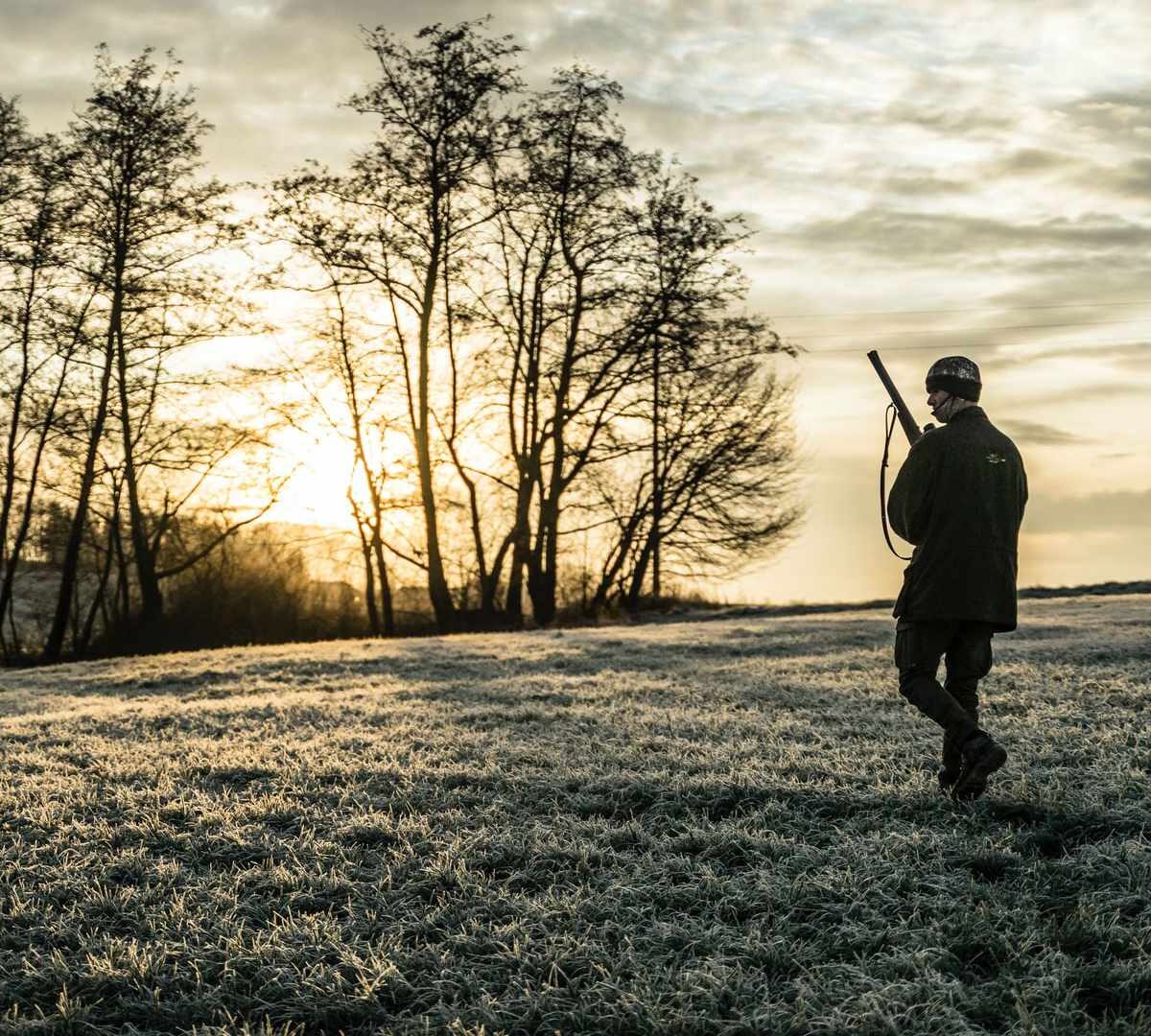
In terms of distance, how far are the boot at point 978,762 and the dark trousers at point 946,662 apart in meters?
0.06

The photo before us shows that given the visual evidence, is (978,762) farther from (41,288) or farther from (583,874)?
(41,288)

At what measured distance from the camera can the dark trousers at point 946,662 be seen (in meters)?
5.65

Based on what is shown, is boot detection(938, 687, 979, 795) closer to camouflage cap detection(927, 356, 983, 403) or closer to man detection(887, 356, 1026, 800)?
man detection(887, 356, 1026, 800)

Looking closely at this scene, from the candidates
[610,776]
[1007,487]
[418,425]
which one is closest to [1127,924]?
[1007,487]

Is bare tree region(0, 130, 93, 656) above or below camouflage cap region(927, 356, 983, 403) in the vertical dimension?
above

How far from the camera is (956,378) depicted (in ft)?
19.2

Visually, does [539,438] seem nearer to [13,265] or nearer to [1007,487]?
[13,265]

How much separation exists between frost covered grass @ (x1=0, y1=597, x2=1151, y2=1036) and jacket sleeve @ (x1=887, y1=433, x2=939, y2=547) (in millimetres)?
1613

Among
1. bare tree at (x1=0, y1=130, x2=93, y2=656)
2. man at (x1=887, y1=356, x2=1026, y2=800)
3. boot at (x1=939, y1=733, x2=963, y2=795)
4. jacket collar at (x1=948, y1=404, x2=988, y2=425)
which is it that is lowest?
boot at (x1=939, y1=733, x2=963, y2=795)

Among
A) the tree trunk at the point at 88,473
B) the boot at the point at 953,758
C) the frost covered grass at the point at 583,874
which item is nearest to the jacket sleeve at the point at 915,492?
the boot at the point at 953,758

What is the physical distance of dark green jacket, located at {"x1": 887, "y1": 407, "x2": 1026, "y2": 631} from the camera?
5570 mm

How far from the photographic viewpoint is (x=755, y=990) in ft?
12.3

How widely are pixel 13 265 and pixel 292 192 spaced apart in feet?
21.9

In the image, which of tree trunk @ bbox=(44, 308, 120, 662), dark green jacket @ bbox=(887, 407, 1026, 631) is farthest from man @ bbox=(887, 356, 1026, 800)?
tree trunk @ bbox=(44, 308, 120, 662)
